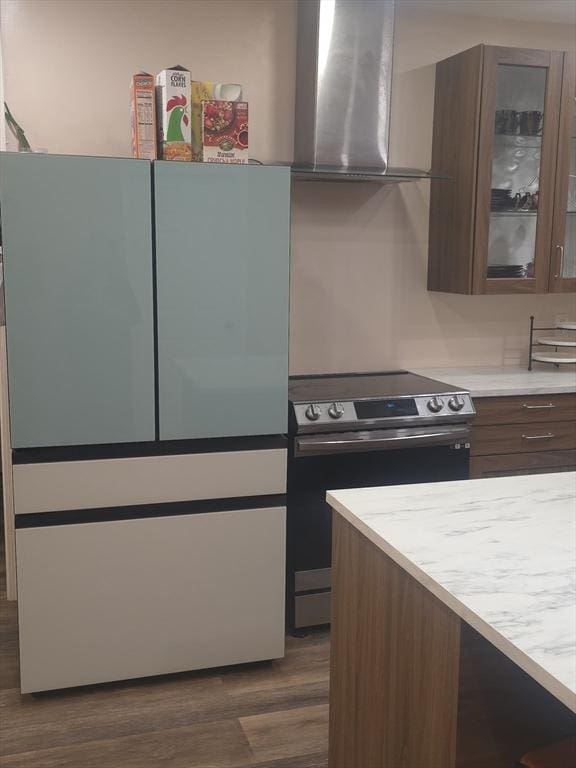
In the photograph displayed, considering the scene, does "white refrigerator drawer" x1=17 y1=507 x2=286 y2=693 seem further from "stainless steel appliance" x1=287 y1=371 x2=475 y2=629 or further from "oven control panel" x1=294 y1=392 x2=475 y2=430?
"oven control panel" x1=294 y1=392 x2=475 y2=430

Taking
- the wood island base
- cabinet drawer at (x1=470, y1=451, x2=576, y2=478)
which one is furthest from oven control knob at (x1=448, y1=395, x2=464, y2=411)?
the wood island base

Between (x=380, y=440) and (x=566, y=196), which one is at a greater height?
(x=566, y=196)

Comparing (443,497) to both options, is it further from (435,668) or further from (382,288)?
(382,288)

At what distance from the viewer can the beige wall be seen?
3.16m

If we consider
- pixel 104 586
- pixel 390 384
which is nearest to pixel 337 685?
pixel 104 586

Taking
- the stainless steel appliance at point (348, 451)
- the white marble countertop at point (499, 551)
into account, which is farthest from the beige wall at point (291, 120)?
the white marble countertop at point (499, 551)

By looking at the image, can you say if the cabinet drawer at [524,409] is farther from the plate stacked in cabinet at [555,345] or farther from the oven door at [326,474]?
the plate stacked in cabinet at [555,345]

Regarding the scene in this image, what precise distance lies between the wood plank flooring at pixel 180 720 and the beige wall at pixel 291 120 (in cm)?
139

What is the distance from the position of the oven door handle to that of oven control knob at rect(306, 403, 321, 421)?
0.24ft

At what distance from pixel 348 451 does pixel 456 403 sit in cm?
48

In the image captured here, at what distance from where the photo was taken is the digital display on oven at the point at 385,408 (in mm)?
3125

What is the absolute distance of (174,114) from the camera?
2.69 metres

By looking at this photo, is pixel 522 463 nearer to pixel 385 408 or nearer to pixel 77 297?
pixel 385 408

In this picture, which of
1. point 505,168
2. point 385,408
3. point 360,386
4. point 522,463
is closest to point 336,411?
point 385,408
